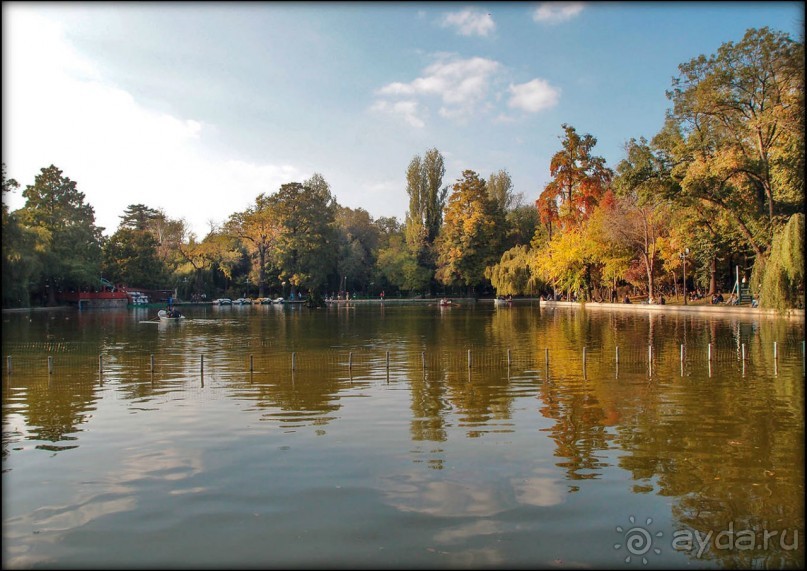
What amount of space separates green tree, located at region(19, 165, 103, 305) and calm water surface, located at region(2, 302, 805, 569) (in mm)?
61519

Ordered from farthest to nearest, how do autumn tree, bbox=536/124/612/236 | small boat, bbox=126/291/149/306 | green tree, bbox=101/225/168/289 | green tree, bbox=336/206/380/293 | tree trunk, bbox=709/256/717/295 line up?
green tree, bbox=336/206/380/293, green tree, bbox=101/225/168/289, small boat, bbox=126/291/149/306, autumn tree, bbox=536/124/612/236, tree trunk, bbox=709/256/717/295

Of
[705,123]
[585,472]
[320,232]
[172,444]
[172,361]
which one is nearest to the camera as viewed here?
[585,472]

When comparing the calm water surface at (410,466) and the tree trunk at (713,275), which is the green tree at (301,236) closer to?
the tree trunk at (713,275)

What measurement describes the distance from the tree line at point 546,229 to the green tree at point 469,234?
22 centimetres

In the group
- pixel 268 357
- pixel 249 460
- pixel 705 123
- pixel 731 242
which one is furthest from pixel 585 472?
pixel 731 242

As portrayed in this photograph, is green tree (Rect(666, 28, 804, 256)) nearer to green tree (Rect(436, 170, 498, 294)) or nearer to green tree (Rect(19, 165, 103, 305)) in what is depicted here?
green tree (Rect(436, 170, 498, 294))

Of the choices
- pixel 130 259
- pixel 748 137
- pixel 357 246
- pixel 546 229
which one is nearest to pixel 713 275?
pixel 748 137

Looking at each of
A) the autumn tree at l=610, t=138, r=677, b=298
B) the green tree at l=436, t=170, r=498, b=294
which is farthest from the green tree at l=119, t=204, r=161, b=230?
the autumn tree at l=610, t=138, r=677, b=298

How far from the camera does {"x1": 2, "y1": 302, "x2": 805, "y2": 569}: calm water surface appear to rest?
7.59m

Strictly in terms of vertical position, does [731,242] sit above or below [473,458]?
above

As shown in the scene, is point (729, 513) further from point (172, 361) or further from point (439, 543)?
point (172, 361)

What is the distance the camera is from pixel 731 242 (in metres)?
50.9

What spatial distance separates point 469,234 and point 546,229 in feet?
46.5

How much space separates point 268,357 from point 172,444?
13.6m
